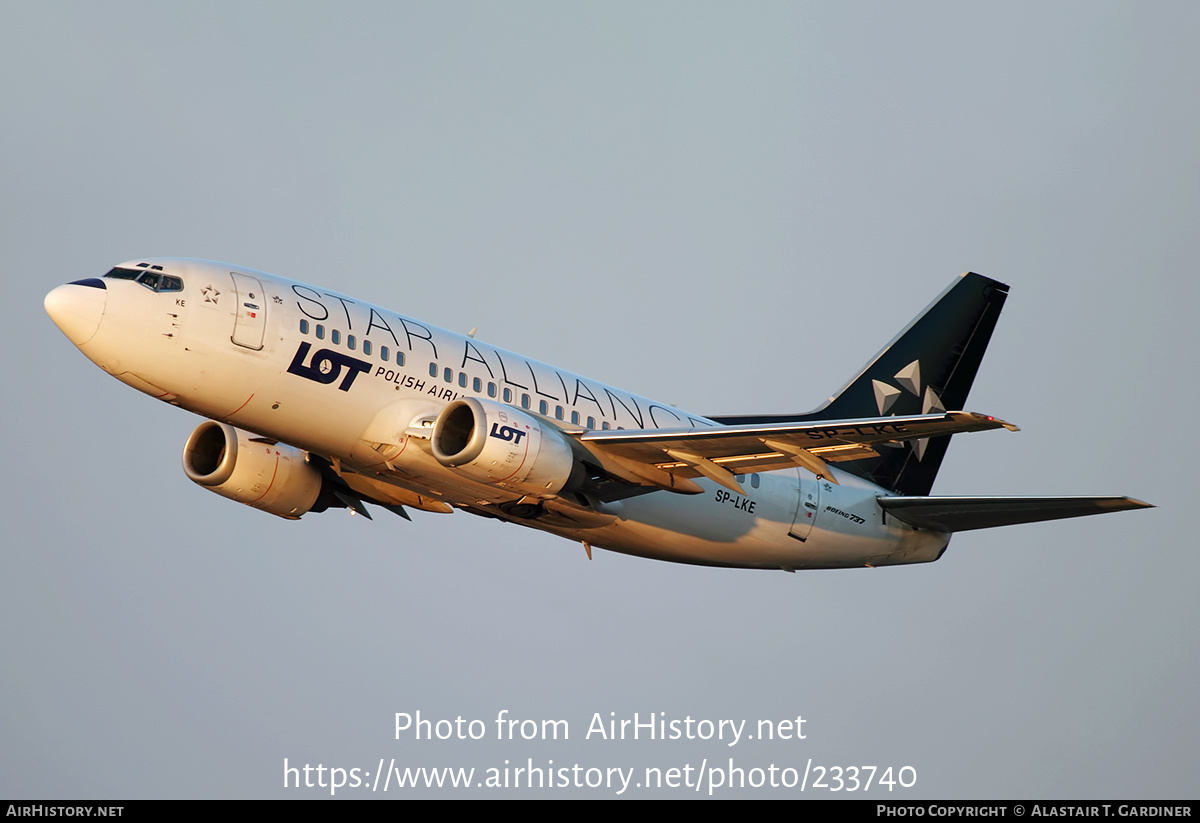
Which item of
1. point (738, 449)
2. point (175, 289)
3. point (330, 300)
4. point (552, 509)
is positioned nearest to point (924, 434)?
point (738, 449)

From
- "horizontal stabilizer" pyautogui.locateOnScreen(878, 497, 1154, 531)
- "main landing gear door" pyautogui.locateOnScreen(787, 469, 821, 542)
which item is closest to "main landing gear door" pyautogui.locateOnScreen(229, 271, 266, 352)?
"main landing gear door" pyautogui.locateOnScreen(787, 469, 821, 542)

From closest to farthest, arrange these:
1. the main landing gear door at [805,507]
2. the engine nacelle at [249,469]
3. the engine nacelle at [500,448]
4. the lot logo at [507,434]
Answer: the engine nacelle at [500,448] < the lot logo at [507,434] < the engine nacelle at [249,469] < the main landing gear door at [805,507]

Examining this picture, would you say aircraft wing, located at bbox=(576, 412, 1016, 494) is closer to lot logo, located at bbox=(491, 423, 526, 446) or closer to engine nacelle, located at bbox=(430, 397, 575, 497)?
engine nacelle, located at bbox=(430, 397, 575, 497)

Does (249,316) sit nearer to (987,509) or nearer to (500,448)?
(500,448)

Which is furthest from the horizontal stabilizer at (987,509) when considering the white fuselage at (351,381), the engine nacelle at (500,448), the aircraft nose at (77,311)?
the aircraft nose at (77,311)

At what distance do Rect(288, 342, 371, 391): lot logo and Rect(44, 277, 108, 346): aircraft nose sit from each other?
164 inches

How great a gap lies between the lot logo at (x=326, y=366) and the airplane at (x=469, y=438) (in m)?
0.03

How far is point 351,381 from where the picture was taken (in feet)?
103

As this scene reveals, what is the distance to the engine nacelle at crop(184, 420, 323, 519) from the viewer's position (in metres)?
36.5

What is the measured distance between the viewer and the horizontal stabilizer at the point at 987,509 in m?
33.9

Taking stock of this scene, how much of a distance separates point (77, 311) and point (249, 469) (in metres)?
7.84

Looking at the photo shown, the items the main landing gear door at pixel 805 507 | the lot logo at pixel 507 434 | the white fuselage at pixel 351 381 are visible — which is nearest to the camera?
the white fuselage at pixel 351 381

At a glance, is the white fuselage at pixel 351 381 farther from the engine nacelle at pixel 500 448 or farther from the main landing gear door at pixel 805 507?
the main landing gear door at pixel 805 507

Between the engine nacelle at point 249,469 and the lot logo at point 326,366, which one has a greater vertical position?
the lot logo at point 326,366
